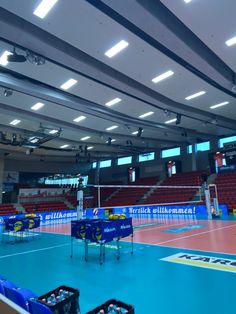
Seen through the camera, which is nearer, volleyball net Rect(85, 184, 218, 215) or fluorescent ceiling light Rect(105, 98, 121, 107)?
fluorescent ceiling light Rect(105, 98, 121, 107)

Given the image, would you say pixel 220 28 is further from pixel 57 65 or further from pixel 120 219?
pixel 120 219

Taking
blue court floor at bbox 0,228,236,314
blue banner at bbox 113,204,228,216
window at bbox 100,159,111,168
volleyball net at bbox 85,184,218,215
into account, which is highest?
window at bbox 100,159,111,168

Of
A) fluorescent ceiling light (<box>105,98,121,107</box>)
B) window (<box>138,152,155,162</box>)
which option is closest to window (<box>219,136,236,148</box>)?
window (<box>138,152,155,162</box>)

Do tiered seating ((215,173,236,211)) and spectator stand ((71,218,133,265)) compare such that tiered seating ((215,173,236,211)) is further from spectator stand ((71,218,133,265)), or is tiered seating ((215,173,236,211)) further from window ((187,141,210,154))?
spectator stand ((71,218,133,265))

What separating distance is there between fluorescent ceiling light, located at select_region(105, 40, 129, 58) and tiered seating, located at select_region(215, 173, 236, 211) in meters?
12.5

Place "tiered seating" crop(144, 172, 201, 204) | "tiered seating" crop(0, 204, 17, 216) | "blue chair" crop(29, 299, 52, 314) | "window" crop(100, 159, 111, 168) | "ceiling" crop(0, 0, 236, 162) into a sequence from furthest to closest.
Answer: "window" crop(100, 159, 111, 168)
"tiered seating" crop(144, 172, 201, 204)
"tiered seating" crop(0, 204, 17, 216)
"ceiling" crop(0, 0, 236, 162)
"blue chair" crop(29, 299, 52, 314)

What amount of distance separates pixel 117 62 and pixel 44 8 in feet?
9.08

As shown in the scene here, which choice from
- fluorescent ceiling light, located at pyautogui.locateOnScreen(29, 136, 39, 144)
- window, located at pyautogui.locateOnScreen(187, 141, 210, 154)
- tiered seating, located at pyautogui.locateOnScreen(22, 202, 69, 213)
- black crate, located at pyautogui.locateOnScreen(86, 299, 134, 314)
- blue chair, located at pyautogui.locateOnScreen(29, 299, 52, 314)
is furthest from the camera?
window, located at pyautogui.locateOnScreen(187, 141, 210, 154)

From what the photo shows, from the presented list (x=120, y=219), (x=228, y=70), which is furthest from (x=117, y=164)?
(x=120, y=219)

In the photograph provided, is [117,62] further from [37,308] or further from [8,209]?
[8,209]

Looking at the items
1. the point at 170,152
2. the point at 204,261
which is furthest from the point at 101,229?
the point at 170,152

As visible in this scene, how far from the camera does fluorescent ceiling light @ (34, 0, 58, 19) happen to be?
4.99 metres

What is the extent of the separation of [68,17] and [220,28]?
385 cm

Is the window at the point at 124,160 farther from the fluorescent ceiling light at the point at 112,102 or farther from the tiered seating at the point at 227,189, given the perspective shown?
the fluorescent ceiling light at the point at 112,102
